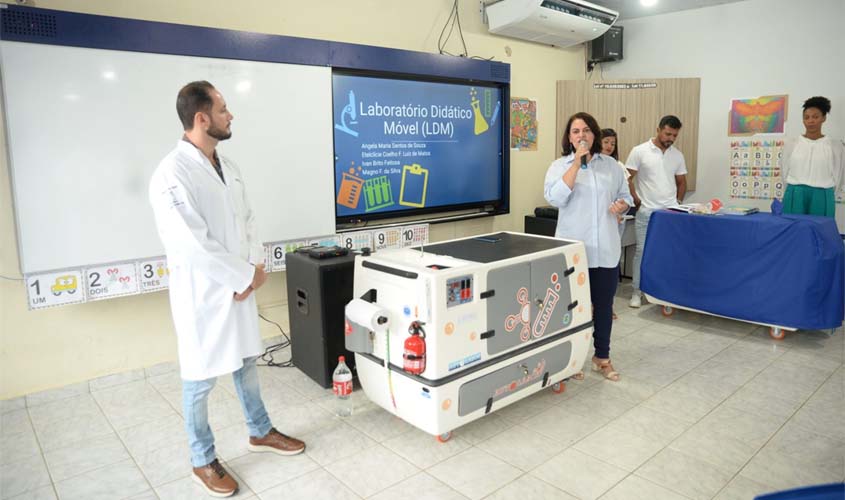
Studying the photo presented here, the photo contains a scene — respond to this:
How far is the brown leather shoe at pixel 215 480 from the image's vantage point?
2135mm

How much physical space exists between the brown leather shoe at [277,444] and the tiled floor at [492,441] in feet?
0.13

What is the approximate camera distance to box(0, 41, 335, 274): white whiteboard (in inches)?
106

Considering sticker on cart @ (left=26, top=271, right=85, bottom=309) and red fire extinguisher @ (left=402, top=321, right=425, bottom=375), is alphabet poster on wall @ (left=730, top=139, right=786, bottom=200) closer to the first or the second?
red fire extinguisher @ (left=402, top=321, right=425, bottom=375)

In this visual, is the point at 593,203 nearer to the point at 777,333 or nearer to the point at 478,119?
the point at 777,333

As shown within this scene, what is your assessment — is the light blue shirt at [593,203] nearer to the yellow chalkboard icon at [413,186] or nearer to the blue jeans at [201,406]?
the yellow chalkboard icon at [413,186]

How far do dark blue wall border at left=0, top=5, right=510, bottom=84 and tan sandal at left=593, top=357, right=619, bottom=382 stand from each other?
246 centimetres

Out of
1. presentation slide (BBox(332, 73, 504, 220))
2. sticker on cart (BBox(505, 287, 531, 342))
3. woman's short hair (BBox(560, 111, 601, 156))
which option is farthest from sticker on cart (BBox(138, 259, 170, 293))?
woman's short hair (BBox(560, 111, 601, 156))

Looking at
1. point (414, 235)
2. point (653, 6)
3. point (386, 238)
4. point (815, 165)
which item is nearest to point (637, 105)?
point (653, 6)

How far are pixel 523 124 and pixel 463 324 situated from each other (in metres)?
3.43

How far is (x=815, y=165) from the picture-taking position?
446 centimetres

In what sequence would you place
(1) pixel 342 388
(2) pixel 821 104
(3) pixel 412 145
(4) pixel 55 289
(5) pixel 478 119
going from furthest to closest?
(5) pixel 478 119
(2) pixel 821 104
(3) pixel 412 145
(4) pixel 55 289
(1) pixel 342 388

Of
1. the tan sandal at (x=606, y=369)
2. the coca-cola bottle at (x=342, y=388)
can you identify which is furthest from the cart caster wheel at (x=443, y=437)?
the tan sandal at (x=606, y=369)

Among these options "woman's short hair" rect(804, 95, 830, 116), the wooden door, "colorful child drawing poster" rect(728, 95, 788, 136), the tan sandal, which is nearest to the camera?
the tan sandal

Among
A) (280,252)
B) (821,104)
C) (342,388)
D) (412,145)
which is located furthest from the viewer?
(821,104)
